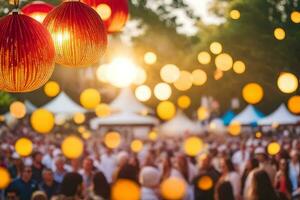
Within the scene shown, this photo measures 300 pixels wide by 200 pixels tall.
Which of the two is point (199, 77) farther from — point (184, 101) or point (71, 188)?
point (71, 188)

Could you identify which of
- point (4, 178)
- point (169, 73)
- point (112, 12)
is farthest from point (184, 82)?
point (112, 12)

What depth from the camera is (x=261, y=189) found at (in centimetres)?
550

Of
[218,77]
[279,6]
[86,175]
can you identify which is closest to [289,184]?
[86,175]

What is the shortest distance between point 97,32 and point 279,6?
25.9 feet

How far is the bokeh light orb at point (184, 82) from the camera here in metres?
34.2

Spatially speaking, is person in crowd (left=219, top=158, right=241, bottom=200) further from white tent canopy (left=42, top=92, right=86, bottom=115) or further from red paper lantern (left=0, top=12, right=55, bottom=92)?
white tent canopy (left=42, top=92, right=86, bottom=115)

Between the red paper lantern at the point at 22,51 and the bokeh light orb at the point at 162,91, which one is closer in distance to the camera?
the red paper lantern at the point at 22,51

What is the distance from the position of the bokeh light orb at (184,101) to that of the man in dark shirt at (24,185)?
26.8 m

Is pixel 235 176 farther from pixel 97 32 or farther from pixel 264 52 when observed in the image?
pixel 97 32

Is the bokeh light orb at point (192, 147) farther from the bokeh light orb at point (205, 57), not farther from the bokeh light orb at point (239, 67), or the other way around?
the bokeh light orb at point (205, 57)

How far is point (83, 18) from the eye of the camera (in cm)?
342

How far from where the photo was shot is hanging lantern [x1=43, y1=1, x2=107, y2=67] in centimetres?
341

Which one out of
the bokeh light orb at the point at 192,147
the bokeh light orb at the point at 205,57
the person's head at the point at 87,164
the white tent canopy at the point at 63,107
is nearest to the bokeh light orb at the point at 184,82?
the bokeh light orb at the point at 205,57

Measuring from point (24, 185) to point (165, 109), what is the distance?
91.2 feet
